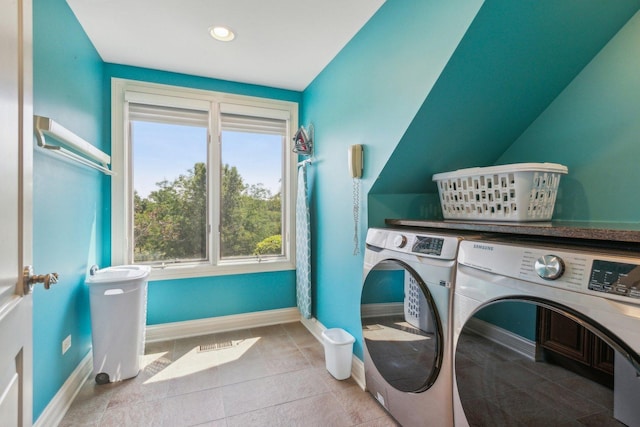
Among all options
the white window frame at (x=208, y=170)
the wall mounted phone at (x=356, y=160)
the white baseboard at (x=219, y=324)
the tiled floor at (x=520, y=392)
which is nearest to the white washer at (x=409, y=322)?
the tiled floor at (x=520, y=392)

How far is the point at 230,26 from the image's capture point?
2.00 meters

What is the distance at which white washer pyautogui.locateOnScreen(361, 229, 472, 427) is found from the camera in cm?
124

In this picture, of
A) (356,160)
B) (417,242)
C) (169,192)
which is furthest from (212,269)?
(417,242)

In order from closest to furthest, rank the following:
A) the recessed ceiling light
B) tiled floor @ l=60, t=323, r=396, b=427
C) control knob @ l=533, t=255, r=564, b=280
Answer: control knob @ l=533, t=255, r=564, b=280 < tiled floor @ l=60, t=323, r=396, b=427 < the recessed ceiling light

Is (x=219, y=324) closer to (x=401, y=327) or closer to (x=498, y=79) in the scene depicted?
(x=401, y=327)

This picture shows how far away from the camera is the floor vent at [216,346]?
2.51 meters

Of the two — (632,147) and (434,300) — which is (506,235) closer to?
(434,300)

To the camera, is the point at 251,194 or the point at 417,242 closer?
the point at 417,242

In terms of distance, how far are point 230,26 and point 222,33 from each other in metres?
0.11

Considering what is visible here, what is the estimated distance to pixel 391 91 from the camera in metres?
1.71

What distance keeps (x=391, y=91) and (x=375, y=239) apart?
32.5 inches

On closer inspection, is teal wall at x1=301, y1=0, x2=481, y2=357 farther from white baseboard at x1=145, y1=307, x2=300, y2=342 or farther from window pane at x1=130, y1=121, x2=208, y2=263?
window pane at x1=130, y1=121, x2=208, y2=263

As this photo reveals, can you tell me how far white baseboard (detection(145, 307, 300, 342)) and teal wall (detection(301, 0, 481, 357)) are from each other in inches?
17.1

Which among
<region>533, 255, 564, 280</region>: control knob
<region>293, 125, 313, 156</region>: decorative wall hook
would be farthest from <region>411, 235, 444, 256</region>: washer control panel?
<region>293, 125, 313, 156</region>: decorative wall hook
